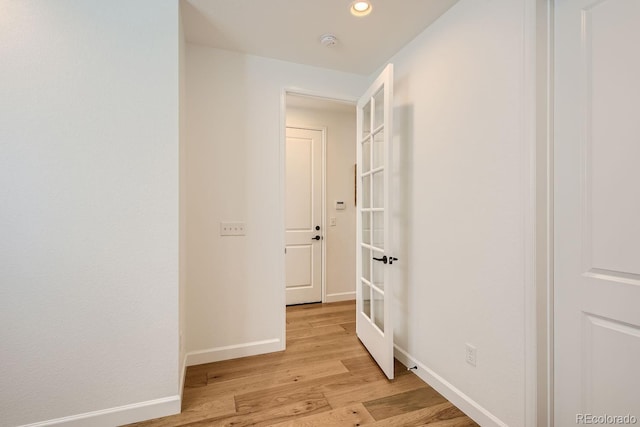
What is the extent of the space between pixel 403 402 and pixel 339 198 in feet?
8.35

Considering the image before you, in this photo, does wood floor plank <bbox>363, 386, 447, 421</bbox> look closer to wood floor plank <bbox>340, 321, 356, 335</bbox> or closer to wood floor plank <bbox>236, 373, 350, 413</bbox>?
wood floor plank <bbox>236, 373, 350, 413</bbox>

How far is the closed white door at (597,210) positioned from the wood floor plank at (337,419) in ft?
3.12

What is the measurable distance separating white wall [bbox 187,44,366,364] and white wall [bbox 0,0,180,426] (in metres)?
0.55

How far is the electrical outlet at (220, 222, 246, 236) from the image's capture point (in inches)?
90.7

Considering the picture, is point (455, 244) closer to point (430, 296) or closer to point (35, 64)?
point (430, 296)

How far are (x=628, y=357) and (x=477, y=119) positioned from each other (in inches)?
49.6

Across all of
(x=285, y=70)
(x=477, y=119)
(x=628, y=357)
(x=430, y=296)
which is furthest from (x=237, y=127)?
(x=628, y=357)

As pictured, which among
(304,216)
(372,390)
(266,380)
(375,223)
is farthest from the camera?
(304,216)

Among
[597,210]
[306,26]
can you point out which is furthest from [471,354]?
[306,26]

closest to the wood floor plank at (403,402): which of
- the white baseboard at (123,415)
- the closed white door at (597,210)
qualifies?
the closed white door at (597,210)

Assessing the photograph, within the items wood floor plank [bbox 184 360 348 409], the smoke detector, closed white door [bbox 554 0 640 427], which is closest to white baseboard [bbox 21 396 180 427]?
wood floor plank [bbox 184 360 348 409]

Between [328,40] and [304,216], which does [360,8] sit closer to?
[328,40]

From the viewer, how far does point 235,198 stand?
7.66 ft

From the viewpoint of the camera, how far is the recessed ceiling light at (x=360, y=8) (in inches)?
69.4
